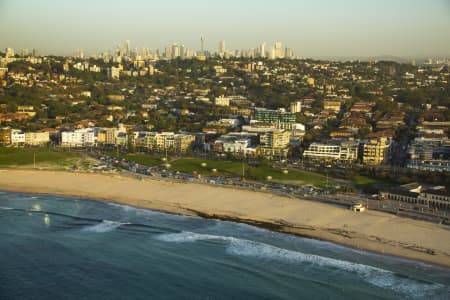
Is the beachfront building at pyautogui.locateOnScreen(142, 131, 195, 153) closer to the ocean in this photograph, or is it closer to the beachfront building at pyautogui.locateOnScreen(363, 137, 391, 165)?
the beachfront building at pyautogui.locateOnScreen(363, 137, 391, 165)

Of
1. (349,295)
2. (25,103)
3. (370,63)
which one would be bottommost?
(349,295)

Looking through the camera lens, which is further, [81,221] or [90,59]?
[90,59]

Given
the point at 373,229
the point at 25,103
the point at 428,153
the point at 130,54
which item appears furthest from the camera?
the point at 130,54

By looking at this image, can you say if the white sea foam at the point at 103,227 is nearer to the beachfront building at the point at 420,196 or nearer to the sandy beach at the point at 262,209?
the sandy beach at the point at 262,209

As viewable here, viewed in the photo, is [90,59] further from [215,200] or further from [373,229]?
[373,229]

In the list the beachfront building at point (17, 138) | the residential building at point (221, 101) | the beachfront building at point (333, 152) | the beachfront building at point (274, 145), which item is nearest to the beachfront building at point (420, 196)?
the beachfront building at point (333, 152)

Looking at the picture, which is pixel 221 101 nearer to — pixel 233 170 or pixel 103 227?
pixel 233 170


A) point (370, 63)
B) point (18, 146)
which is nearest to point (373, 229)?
point (18, 146)

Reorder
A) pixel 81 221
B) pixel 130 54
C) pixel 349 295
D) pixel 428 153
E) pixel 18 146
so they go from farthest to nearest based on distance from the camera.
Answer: pixel 130 54, pixel 18 146, pixel 428 153, pixel 81 221, pixel 349 295
